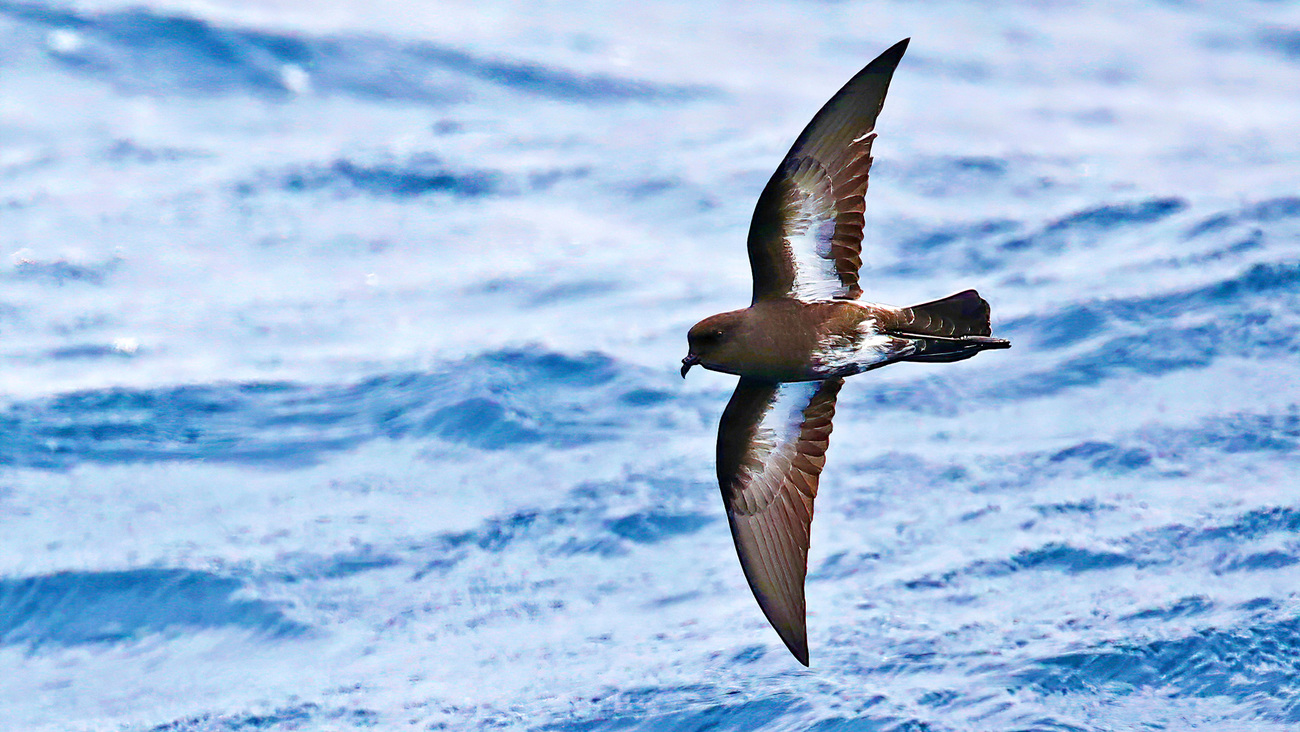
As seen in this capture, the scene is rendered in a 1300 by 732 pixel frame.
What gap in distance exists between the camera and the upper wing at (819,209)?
6570 millimetres

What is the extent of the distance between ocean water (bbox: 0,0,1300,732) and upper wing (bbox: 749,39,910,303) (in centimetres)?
359

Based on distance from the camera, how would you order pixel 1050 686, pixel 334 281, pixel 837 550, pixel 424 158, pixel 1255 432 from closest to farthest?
1. pixel 1050 686
2. pixel 837 550
3. pixel 1255 432
4. pixel 334 281
5. pixel 424 158

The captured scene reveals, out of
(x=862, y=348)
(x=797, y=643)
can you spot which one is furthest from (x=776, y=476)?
Answer: (x=862, y=348)

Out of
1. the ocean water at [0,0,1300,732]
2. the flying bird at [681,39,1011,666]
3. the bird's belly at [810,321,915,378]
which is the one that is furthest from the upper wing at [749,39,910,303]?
the ocean water at [0,0,1300,732]

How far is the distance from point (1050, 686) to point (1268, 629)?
1.49 meters

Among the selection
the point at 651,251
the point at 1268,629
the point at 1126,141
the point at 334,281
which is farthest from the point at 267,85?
the point at 1268,629

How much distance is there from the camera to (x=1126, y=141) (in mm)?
15875

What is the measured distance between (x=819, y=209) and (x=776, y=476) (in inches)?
51.2

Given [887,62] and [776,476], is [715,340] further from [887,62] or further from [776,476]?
[887,62]

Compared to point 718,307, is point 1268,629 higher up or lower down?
lower down

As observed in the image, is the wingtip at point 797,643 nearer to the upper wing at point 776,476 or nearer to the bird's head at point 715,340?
the upper wing at point 776,476

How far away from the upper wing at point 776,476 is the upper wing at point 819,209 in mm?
598

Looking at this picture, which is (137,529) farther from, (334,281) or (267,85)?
(267,85)

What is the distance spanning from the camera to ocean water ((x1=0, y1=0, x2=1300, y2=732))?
10125mm
